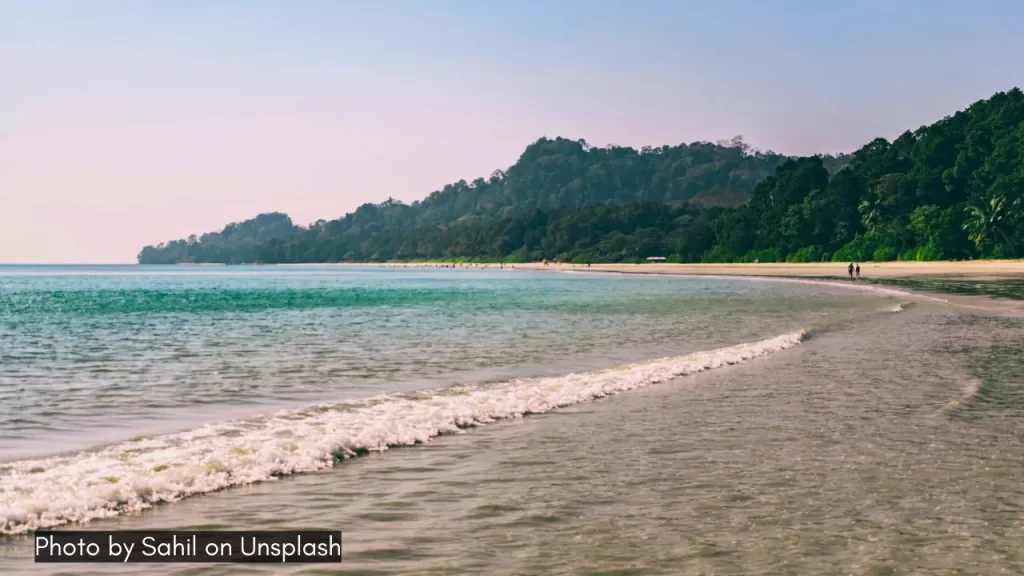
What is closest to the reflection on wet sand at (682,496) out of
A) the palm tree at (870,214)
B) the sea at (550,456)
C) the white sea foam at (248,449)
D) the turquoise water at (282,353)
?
the sea at (550,456)

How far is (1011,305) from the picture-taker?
46875 mm

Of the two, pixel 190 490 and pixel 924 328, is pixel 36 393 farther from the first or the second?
pixel 924 328

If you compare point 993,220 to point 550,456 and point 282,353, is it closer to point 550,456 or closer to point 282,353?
point 282,353

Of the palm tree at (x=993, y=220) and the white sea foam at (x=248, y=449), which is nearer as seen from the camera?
the white sea foam at (x=248, y=449)

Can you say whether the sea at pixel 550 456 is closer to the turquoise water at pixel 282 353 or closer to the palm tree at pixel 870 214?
the turquoise water at pixel 282 353

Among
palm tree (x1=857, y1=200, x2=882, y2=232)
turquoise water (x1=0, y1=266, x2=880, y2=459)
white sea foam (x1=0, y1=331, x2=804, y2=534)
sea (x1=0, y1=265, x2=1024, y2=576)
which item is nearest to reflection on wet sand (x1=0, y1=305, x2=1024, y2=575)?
sea (x1=0, y1=265, x2=1024, y2=576)

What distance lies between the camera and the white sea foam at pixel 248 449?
10.1 meters

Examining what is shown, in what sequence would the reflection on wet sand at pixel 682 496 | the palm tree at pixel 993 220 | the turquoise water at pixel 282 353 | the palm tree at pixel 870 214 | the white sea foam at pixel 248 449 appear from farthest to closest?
the palm tree at pixel 870 214
the palm tree at pixel 993 220
the turquoise water at pixel 282 353
the white sea foam at pixel 248 449
the reflection on wet sand at pixel 682 496

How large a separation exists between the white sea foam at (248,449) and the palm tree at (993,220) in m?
118

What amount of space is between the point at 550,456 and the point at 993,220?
12680cm

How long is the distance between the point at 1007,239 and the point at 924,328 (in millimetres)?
100403

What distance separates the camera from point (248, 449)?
12891 mm

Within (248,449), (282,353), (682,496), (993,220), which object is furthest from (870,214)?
(682,496)

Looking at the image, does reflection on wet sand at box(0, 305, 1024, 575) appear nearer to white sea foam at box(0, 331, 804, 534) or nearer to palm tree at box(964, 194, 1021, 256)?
white sea foam at box(0, 331, 804, 534)
